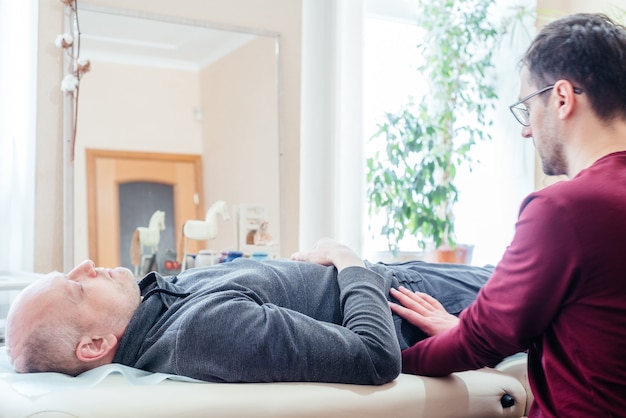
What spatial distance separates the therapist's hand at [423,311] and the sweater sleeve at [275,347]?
19cm

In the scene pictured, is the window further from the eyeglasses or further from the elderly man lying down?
the elderly man lying down

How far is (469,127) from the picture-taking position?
3.65 metres

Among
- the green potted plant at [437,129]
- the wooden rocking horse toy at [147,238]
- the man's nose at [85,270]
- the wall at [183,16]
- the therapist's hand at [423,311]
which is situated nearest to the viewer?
the man's nose at [85,270]

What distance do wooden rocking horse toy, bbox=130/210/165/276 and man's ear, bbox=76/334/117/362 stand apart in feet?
5.13

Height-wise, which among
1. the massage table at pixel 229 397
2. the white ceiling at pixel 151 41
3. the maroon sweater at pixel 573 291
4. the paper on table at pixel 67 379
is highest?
the white ceiling at pixel 151 41

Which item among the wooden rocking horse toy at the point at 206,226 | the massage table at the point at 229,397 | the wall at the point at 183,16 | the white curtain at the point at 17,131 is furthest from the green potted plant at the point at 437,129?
the massage table at the point at 229,397

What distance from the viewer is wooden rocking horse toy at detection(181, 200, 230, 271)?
3.00 metres

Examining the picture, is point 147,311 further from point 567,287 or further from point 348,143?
point 348,143

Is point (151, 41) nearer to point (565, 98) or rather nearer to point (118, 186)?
point (118, 186)

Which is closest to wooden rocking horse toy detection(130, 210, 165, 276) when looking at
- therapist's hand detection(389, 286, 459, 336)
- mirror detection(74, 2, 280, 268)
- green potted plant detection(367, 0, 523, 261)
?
mirror detection(74, 2, 280, 268)

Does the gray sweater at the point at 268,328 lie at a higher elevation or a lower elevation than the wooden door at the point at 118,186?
lower

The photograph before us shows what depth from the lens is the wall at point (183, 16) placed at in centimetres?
274

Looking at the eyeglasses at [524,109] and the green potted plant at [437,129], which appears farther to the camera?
the green potted plant at [437,129]

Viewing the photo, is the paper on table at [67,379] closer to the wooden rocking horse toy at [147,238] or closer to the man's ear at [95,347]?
the man's ear at [95,347]
